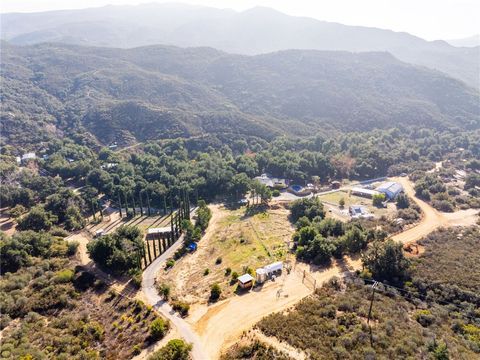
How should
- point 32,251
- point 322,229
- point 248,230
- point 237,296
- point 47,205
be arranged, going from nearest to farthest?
1. point 237,296
2. point 32,251
3. point 322,229
4. point 248,230
5. point 47,205

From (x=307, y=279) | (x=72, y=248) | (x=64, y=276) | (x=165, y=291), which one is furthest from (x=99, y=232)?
(x=307, y=279)

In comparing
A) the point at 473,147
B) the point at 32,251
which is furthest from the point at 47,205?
the point at 473,147

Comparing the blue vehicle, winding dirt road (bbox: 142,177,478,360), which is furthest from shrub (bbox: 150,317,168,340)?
the blue vehicle

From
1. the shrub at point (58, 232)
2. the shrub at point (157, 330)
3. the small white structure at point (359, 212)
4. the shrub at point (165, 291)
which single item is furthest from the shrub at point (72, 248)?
the small white structure at point (359, 212)

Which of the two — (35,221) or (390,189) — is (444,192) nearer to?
(390,189)

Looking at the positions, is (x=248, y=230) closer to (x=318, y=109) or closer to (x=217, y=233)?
(x=217, y=233)

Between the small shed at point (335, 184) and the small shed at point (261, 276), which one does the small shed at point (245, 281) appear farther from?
the small shed at point (335, 184)
